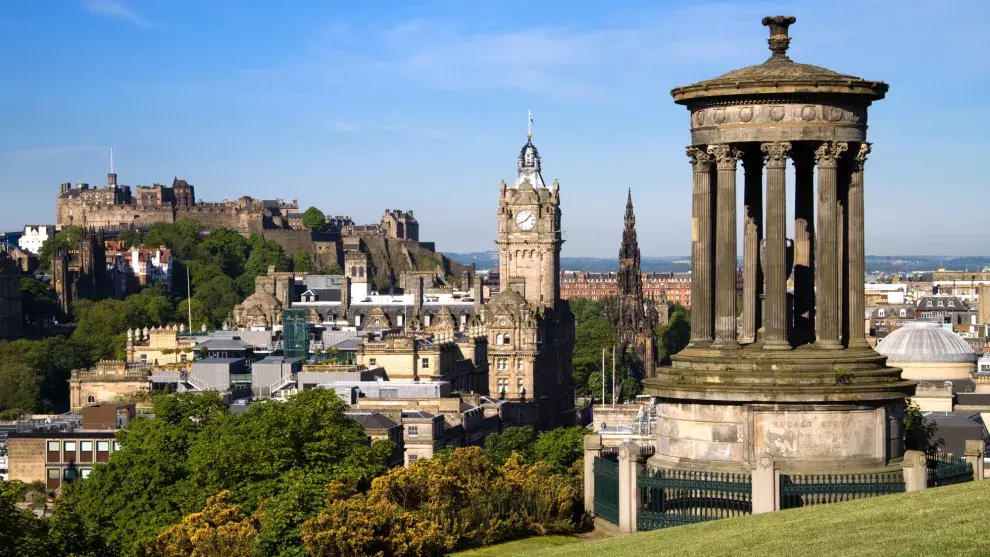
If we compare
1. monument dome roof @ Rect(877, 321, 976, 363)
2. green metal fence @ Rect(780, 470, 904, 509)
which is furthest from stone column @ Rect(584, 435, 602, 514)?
monument dome roof @ Rect(877, 321, 976, 363)

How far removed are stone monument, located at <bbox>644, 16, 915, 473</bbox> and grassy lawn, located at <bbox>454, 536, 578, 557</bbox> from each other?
10.3 feet

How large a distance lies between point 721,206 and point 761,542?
7384mm

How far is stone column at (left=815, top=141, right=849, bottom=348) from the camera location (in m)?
40.8

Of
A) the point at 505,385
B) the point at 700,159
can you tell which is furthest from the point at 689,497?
the point at 505,385

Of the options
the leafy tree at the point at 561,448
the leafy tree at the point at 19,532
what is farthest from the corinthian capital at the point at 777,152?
the leafy tree at the point at 561,448

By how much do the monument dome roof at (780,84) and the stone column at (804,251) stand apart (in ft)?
5.61

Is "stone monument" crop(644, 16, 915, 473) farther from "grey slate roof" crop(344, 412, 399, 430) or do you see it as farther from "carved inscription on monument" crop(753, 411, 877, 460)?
"grey slate roof" crop(344, 412, 399, 430)

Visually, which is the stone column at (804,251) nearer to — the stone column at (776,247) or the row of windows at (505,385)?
the stone column at (776,247)

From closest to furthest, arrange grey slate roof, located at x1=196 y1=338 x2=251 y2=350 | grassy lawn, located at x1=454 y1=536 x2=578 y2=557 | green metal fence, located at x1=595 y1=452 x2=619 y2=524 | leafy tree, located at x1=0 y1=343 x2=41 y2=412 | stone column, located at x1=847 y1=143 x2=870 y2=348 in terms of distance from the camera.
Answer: stone column, located at x1=847 y1=143 x2=870 y2=348 → green metal fence, located at x1=595 y1=452 x2=619 y2=524 → grassy lawn, located at x1=454 y1=536 x2=578 y2=557 → grey slate roof, located at x1=196 y1=338 x2=251 y2=350 → leafy tree, located at x1=0 y1=343 x2=41 y2=412

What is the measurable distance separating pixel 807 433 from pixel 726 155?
5.08m

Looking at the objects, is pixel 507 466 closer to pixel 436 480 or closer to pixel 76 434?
pixel 436 480

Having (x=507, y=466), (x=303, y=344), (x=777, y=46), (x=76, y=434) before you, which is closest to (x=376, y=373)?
(x=303, y=344)

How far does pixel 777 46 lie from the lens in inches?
1660

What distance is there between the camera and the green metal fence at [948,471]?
138 ft
